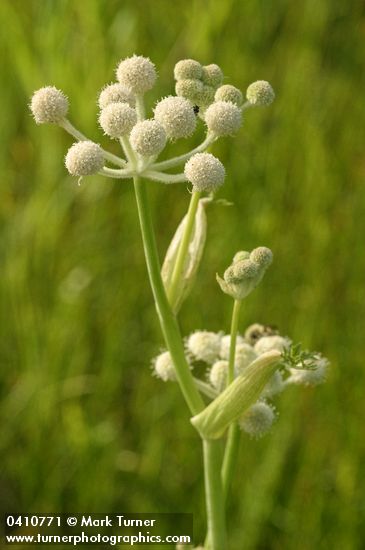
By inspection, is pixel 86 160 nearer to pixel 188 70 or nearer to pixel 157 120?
pixel 157 120

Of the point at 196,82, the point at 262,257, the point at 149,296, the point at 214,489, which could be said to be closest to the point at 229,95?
the point at 196,82

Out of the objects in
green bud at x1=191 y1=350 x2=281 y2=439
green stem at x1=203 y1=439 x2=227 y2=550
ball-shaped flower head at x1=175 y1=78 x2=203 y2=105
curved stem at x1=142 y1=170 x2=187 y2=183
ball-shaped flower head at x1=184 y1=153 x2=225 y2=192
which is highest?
ball-shaped flower head at x1=175 y1=78 x2=203 y2=105

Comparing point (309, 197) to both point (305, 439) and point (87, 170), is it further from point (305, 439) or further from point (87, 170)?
point (87, 170)

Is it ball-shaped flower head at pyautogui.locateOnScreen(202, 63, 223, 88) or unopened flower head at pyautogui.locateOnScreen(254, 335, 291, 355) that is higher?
ball-shaped flower head at pyautogui.locateOnScreen(202, 63, 223, 88)

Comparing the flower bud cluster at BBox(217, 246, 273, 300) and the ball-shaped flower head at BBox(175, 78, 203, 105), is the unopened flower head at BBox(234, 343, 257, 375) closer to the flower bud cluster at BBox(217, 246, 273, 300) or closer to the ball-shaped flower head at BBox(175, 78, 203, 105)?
the flower bud cluster at BBox(217, 246, 273, 300)

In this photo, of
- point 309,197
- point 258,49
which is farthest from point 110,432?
point 258,49

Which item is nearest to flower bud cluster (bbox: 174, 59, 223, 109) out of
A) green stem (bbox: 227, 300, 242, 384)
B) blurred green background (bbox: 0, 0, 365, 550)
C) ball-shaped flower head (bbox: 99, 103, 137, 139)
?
ball-shaped flower head (bbox: 99, 103, 137, 139)

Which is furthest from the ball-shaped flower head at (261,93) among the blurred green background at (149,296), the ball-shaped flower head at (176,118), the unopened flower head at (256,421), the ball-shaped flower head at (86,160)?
the blurred green background at (149,296)
